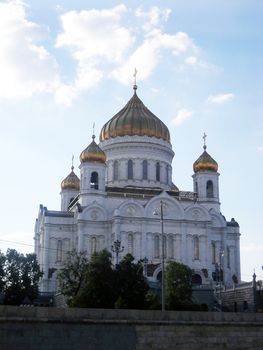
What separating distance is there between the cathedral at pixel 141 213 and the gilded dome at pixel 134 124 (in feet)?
0.37

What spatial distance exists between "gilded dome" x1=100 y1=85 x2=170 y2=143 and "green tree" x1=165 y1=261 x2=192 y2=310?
78.8ft

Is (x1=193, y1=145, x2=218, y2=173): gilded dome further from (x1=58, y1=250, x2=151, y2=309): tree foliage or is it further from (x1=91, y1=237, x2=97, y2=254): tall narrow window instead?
(x1=58, y1=250, x2=151, y2=309): tree foliage

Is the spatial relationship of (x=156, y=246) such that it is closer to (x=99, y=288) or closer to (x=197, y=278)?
(x=197, y=278)

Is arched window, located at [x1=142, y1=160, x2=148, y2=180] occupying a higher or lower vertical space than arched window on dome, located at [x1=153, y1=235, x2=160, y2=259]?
higher

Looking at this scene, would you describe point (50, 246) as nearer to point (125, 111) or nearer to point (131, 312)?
point (125, 111)

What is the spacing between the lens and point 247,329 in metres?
33.3

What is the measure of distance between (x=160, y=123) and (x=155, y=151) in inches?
142

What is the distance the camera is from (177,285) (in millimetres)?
47469

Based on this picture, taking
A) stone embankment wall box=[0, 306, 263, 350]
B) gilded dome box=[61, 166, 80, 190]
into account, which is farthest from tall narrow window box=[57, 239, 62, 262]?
stone embankment wall box=[0, 306, 263, 350]

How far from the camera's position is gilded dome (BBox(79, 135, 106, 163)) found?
65525 mm

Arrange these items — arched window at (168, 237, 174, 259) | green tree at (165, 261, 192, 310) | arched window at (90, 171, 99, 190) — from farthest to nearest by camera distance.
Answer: arched window at (90, 171, 99, 190) < arched window at (168, 237, 174, 259) < green tree at (165, 261, 192, 310)

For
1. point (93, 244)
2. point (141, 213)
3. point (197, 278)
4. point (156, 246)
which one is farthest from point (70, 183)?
point (197, 278)

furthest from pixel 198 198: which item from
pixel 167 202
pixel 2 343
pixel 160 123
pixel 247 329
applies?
pixel 2 343

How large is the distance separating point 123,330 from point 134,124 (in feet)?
141
